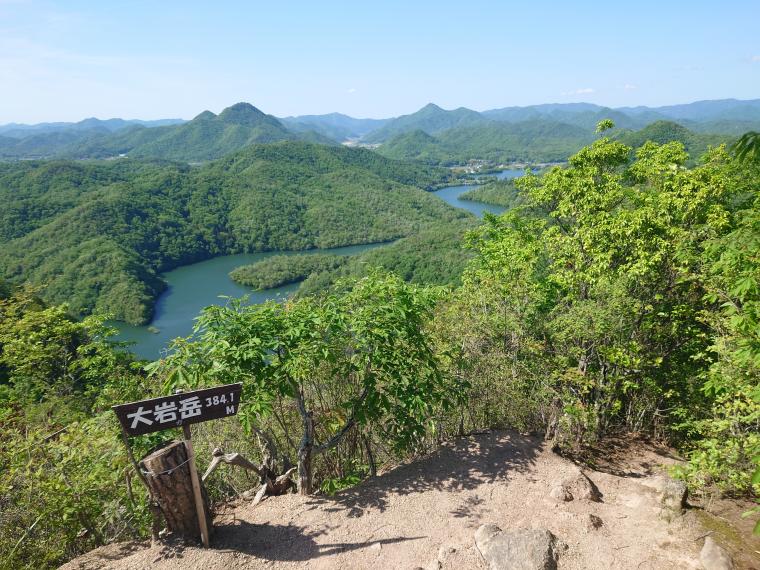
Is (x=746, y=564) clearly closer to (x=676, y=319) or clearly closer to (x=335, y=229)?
(x=676, y=319)

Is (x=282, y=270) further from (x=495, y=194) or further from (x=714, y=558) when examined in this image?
(x=495, y=194)

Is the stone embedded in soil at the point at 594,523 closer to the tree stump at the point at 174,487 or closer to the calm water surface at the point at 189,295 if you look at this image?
the tree stump at the point at 174,487

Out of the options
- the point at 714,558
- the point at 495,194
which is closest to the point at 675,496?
the point at 714,558

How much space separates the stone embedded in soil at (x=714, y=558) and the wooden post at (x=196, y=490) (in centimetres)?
534

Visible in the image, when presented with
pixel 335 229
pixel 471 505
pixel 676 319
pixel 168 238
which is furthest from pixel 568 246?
pixel 335 229

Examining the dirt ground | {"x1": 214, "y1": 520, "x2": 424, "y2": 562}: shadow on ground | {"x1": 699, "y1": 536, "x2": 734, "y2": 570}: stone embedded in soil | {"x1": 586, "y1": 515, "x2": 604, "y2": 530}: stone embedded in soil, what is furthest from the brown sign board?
{"x1": 699, "y1": 536, "x2": 734, "y2": 570}: stone embedded in soil

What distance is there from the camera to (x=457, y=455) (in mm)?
6684

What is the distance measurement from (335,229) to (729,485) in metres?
110

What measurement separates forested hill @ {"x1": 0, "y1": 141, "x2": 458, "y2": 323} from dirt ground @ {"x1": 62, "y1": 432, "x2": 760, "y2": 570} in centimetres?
5707

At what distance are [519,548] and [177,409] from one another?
3985mm

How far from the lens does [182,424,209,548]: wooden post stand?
174 inches

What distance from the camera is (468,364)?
677 centimetres

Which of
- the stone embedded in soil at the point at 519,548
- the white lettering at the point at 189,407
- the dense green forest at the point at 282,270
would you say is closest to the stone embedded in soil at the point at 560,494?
the stone embedded in soil at the point at 519,548

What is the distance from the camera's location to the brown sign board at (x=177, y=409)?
13.4 feet
